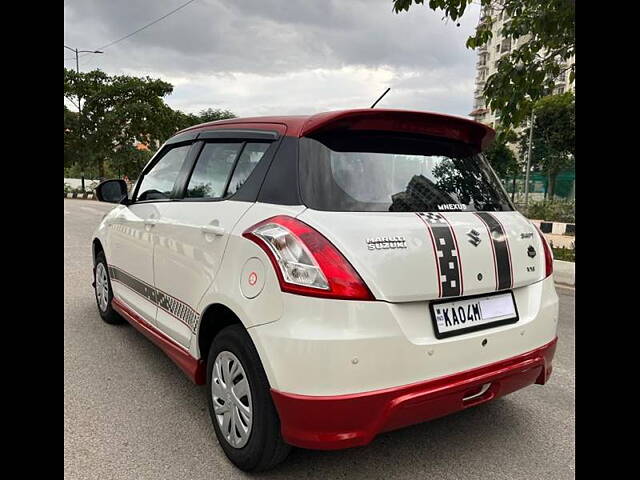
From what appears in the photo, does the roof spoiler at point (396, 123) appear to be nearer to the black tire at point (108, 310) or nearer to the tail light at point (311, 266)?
the tail light at point (311, 266)

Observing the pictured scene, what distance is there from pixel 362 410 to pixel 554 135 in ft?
127

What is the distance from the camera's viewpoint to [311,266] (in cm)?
196

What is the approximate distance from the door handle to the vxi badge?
0.82 m

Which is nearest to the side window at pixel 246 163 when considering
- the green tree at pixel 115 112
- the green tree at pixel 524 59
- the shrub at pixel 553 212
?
the green tree at pixel 524 59

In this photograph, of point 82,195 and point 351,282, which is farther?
point 82,195

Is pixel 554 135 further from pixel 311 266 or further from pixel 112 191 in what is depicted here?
pixel 311 266

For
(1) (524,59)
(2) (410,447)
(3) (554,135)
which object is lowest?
(2) (410,447)

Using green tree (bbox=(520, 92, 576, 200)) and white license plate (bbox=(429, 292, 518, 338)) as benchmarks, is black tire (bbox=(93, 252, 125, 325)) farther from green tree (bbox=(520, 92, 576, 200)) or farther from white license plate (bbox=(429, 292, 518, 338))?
green tree (bbox=(520, 92, 576, 200))

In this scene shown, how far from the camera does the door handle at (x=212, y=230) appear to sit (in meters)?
2.46

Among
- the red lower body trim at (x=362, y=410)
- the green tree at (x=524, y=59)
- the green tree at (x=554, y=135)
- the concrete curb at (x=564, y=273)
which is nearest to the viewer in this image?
the red lower body trim at (x=362, y=410)

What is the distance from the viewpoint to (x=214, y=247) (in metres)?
2.49

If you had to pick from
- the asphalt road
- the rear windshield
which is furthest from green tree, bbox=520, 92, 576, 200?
the rear windshield

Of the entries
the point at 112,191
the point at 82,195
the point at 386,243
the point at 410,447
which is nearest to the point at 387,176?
the point at 386,243
